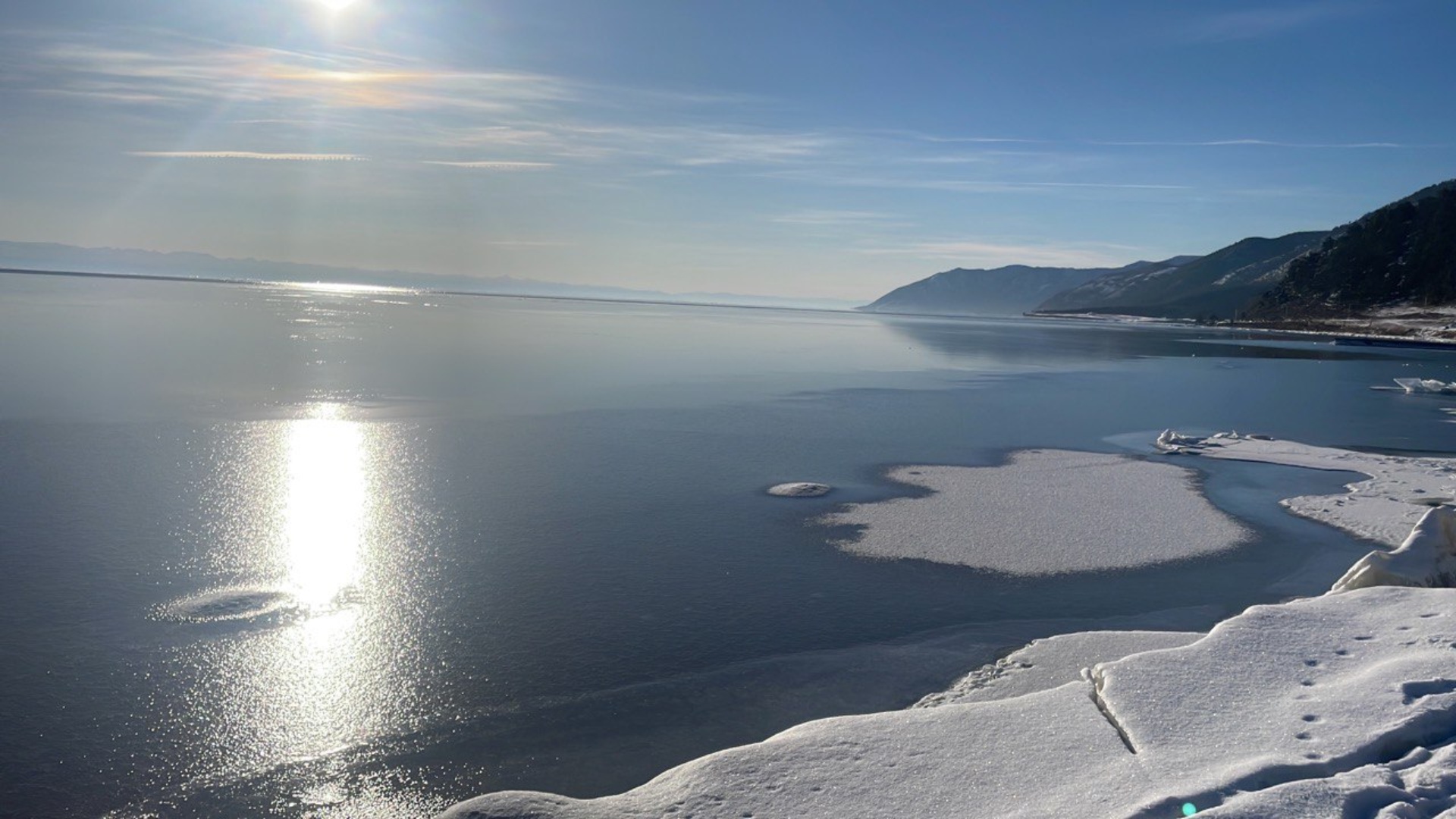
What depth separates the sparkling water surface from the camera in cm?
696

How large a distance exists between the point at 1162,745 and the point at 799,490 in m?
10.1

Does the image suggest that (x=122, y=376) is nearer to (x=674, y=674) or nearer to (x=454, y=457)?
(x=454, y=457)

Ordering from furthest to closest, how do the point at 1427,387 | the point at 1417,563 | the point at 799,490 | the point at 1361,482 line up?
the point at 1427,387
the point at 1361,482
the point at 799,490
the point at 1417,563

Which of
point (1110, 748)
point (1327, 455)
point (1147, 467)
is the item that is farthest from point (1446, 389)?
point (1110, 748)

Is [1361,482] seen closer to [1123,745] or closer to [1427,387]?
[1123,745]

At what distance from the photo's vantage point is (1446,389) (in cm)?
3803

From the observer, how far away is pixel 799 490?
1596cm

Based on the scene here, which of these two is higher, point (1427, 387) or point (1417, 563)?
point (1417, 563)

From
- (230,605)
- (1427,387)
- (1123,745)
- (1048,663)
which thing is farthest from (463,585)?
(1427,387)

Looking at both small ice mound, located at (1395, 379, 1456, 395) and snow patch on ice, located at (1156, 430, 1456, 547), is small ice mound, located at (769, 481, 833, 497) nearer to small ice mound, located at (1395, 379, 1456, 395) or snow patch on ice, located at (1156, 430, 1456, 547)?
snow patch on ice, located at (1156, 430, 1456, 547)

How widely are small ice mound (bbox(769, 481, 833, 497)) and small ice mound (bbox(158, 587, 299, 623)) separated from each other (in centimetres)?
812

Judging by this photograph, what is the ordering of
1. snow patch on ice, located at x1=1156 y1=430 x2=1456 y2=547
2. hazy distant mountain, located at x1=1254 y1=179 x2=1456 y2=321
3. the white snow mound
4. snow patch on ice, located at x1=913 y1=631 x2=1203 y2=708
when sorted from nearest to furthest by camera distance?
the white snow mound, snow patch on ice, located at x1=913 y1=631 x2=1203 y2=708, snow patch on ice, located at x1=1156 y1=430 x2=1456 y2=547, hazy distant mountain, located at x1=1254 y1=179 x2=1456 y2=321

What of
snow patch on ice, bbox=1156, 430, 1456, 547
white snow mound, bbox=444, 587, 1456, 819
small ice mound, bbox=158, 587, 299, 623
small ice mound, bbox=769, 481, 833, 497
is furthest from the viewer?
small ice mound, bbox=769, 481, 833, 497

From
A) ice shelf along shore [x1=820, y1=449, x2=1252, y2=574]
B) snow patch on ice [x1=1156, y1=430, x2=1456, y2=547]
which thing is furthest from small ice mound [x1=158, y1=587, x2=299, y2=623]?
snow patch on ice [x1=1156, y1=430, x2=1456, y2=547]
